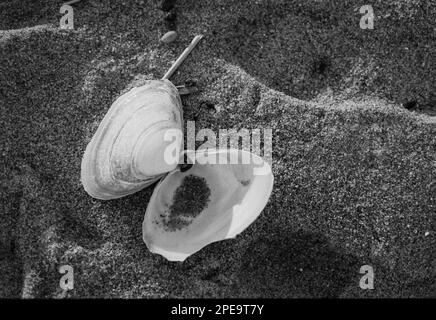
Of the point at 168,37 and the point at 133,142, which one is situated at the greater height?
the point at 168,37

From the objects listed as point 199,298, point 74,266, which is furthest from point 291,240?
point 74,266

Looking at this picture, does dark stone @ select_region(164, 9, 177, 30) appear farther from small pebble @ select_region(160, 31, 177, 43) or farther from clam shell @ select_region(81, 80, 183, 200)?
clam shell @ select_region(81, 80, 183, 200)

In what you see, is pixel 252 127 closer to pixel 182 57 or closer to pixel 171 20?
pixel 182 57

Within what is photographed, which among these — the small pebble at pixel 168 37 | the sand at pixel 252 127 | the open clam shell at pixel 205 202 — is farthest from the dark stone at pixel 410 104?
the small pebble at pixel 168 37

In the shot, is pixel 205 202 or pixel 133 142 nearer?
pixel 133 142

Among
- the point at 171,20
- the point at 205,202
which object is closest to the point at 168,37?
the point at 171,20

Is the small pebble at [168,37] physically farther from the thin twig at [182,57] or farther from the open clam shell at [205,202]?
the open clam shell at [205,202]

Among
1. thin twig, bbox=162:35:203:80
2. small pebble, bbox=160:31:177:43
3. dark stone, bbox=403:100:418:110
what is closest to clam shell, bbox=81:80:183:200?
thin twig, bbox=162:35:203:80
